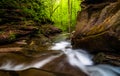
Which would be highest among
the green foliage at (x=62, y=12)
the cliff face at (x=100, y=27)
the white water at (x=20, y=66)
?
the cliff face at (x=100, y=27)

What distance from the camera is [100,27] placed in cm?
834

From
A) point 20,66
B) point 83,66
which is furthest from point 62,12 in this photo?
point 20,66

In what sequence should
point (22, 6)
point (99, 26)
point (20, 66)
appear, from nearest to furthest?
point (20, 66) < point (99, 26) < point (22, 6)

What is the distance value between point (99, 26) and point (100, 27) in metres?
0.22

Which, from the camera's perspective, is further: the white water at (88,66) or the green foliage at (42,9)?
the green foliage at (42,9)

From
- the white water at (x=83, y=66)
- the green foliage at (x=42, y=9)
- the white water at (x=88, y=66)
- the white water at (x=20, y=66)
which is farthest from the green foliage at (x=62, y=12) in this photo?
the white water at (x=20, y=66)

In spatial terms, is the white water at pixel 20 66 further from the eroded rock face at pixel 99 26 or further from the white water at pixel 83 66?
the eroded rock face at pixel 99 26

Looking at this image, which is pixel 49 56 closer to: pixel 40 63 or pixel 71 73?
pixel 40 63

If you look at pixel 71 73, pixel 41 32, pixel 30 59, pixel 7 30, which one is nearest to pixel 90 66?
pixel 71 73

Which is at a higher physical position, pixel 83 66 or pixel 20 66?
pixel 20 66

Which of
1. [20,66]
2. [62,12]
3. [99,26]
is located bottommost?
[62,12]

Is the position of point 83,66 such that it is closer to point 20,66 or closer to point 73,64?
point 73,64

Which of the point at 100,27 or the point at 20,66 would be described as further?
the point at 100,27

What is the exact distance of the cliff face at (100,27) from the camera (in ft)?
23.8
